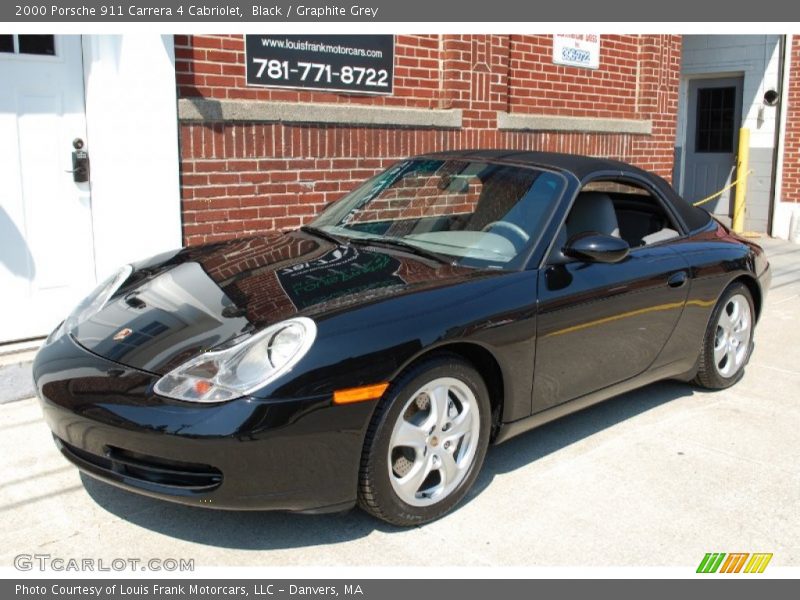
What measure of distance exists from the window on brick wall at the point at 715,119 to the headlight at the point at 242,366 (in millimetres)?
12479

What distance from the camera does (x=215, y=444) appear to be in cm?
290

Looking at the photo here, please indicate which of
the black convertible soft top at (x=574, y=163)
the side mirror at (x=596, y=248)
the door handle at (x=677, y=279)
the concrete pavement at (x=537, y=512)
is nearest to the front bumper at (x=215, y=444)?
the concrete pavement at (x=537, y=512)

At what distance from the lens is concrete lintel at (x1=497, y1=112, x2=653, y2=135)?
8.48m

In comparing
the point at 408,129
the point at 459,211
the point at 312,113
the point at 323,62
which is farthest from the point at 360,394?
the point at 408,129

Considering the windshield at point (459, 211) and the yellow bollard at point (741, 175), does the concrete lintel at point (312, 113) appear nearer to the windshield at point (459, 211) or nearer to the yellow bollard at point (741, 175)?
the windshield at point (459, 211)

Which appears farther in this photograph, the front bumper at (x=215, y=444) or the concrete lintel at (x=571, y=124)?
the concrete lintel at (x=571, y=124)

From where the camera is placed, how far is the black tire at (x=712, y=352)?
16.7 ft

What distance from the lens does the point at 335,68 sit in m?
6.89

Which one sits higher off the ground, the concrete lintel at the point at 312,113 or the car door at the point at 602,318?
the concrete lintel at the point at 312,113

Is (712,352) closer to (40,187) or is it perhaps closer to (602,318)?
(602,318)

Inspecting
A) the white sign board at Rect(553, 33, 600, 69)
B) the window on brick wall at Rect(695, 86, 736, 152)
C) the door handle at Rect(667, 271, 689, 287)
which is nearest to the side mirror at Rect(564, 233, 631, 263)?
the door handle at Rect(667, 271, 689, 287)

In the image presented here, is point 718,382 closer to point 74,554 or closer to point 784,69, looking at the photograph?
point 74,554

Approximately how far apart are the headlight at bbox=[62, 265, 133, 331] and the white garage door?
1785 mm

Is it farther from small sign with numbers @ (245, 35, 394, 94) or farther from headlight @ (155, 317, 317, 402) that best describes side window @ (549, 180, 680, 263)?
small sign with numbers @ (245, 35, 394, 94)
